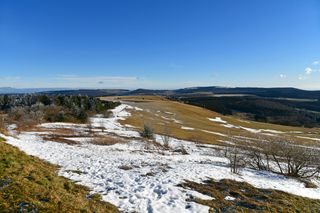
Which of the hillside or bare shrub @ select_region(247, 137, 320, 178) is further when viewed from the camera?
the hillside

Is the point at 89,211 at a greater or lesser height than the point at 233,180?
greater

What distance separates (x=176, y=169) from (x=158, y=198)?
Result: 5925 millimetres

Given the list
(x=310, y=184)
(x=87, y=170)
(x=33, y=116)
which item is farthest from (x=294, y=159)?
(x=33, y=116)

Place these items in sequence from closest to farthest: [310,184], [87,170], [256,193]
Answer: [256,193], [87,170], [310,184]

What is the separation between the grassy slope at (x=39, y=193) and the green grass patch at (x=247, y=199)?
459 cm

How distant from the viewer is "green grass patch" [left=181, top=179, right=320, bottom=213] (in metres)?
10.2

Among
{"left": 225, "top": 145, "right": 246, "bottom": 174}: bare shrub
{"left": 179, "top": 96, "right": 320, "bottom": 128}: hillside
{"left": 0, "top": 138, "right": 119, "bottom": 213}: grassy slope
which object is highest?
{"left": 0, "top": 138, "right": 119, "bottom": 213}: grassy slope

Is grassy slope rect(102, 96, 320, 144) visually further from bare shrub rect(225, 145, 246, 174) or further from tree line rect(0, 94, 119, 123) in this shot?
bare shrub rect(225, 145, 246, 174)

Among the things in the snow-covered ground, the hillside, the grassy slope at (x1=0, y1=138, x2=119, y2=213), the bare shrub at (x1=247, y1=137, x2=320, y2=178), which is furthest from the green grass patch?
the hillside

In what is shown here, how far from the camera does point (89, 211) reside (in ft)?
26.3

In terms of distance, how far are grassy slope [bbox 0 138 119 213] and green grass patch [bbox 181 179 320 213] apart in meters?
4.59

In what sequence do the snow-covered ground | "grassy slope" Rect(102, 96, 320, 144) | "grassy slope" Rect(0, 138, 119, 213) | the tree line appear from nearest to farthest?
"grassy slope" Rect(0, 138, 119, 213) < the snow-covered ground < the tree line < "grassy slope" Rect(102, 96, 320, 144)

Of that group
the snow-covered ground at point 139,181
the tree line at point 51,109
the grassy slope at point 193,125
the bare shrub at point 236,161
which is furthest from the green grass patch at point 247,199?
the tree line at point 51,109

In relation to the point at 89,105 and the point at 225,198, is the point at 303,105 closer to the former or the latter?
A: the point at 89,105
